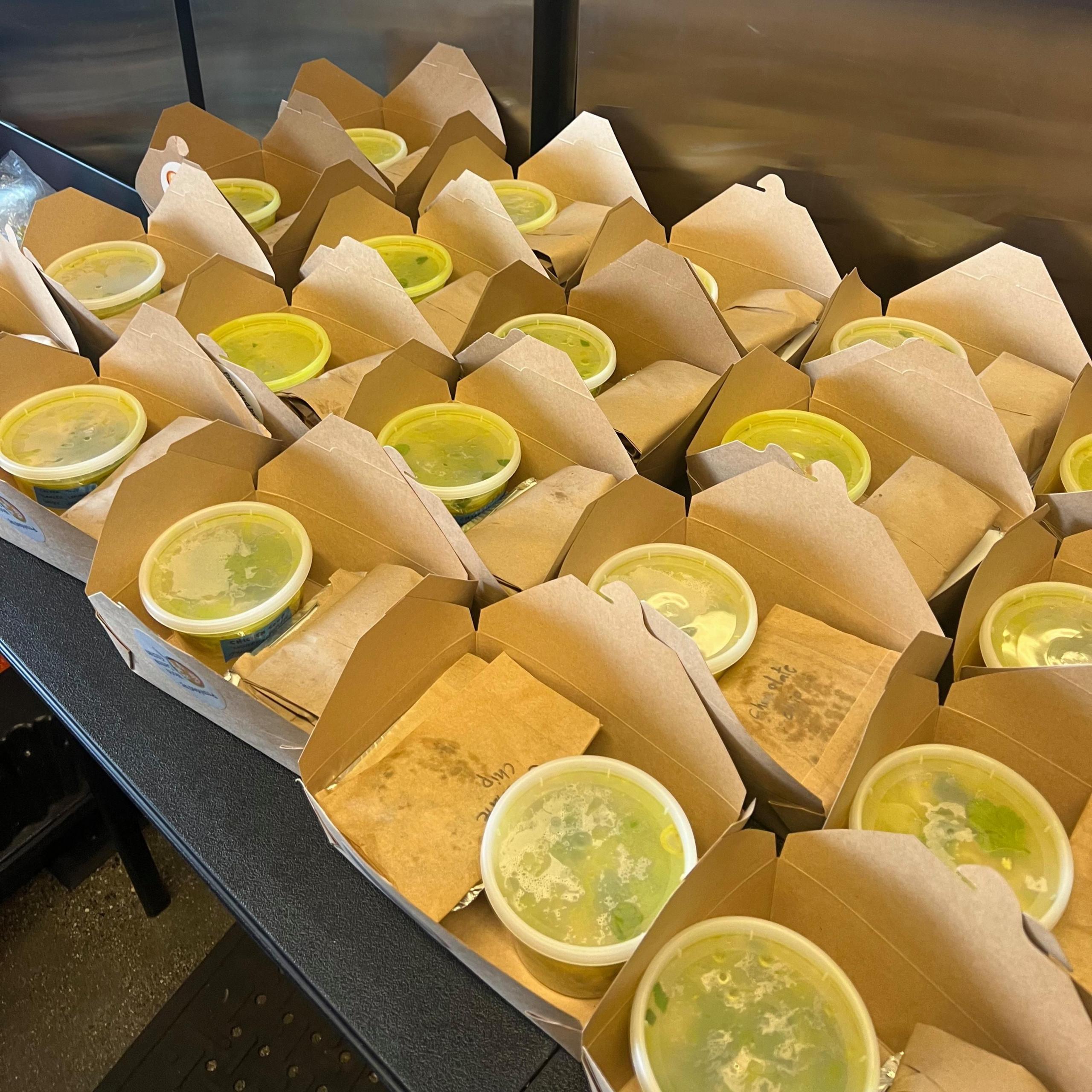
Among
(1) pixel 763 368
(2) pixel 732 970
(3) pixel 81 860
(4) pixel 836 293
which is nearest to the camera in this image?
(2) pixel 732 970

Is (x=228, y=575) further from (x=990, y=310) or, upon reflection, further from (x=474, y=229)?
(x=990, y=310)

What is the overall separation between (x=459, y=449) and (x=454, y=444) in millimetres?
13

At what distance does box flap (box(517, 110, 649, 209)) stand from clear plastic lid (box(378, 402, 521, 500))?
2.23 feet

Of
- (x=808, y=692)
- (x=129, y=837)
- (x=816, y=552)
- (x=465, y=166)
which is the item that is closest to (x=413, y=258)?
(x=465, y=166)

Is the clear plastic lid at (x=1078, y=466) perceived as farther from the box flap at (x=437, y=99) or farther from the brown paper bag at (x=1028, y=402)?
the box flap at (x=437, y=99)

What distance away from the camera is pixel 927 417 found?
128 centimetres

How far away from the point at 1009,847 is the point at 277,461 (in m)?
0.94

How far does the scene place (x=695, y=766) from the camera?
0.93 meters

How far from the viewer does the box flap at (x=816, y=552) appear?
103cm

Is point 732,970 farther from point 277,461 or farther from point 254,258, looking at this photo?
point 254,258

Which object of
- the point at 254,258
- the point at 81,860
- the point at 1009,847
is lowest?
the point at 81,860

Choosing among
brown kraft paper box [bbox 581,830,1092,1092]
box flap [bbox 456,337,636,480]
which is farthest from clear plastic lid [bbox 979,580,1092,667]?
box flap [bbox 456,337,636,480]

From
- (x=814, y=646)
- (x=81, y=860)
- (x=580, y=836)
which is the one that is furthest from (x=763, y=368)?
(x=81, y=860)

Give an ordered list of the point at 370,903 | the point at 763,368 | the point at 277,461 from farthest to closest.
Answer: the point at 763,368 < the point at 277,461 < the point at 370,903
